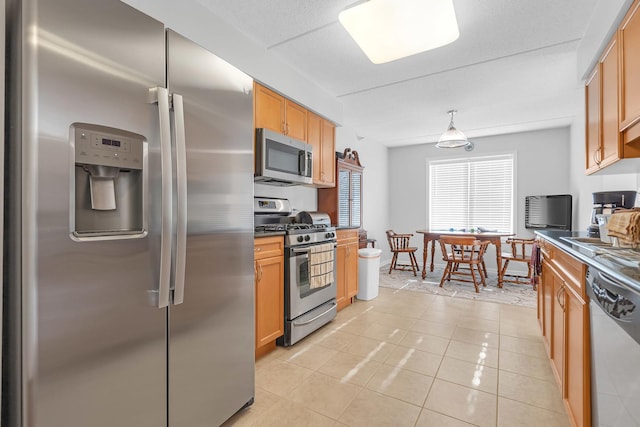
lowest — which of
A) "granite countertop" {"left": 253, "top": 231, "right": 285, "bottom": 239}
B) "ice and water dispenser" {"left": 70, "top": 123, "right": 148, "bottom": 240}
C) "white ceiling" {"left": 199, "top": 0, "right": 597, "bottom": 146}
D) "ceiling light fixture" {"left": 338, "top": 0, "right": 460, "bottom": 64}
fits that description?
"granite countertop" {"left": 253, "top": 231, "right": 285, "bottom": 239}

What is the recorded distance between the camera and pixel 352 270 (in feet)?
12.4

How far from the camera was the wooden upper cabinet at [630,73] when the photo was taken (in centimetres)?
150

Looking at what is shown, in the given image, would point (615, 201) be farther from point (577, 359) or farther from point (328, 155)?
point (328, 155)

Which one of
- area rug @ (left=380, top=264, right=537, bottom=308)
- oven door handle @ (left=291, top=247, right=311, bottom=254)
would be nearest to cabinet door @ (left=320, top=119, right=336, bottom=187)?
oven door handle @ (left=291, top=247, right=311, bottom=254)

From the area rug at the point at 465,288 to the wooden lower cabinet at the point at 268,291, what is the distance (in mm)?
2561

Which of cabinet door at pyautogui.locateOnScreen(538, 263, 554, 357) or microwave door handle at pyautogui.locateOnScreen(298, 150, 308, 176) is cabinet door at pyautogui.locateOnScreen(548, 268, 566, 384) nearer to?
cabinet door at pyautogui.locateOnScreen(538, 263, 554, 357)

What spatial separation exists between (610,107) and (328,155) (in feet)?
8.58

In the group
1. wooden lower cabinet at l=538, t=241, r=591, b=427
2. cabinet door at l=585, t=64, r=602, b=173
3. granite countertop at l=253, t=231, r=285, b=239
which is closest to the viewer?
wooden lower cabinet at l=538, t=241, r=591, b=427

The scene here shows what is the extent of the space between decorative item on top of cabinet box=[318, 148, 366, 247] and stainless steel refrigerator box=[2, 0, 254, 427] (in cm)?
253

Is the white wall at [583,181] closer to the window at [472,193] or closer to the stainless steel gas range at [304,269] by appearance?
the window at [472,193]

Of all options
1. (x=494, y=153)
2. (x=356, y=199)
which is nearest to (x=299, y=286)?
(x=356, y=199)

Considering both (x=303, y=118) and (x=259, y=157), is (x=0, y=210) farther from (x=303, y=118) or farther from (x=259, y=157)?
(x=303, y=118)

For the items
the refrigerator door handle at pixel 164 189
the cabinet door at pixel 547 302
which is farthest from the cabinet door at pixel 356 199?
the refrigerator door handle at pixel 164 189

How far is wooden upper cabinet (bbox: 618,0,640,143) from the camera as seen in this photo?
1.50 m
